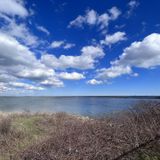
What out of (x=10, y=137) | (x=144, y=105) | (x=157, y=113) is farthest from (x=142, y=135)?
(x=10, y=137)

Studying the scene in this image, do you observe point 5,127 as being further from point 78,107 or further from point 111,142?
point 78,107

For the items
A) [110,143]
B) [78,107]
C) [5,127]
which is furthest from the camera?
[78,107]

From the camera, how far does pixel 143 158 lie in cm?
420

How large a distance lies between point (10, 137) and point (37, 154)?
4036 mm

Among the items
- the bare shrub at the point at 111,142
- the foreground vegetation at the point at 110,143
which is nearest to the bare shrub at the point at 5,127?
the foreground vegetation at the point at 110,143

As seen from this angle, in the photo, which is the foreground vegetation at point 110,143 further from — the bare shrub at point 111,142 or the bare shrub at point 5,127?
the bare shrub at point 5,127

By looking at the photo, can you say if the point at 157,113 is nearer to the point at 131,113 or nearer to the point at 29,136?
the point at 131,113

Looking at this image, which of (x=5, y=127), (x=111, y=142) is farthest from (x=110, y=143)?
(x=5, y=127)

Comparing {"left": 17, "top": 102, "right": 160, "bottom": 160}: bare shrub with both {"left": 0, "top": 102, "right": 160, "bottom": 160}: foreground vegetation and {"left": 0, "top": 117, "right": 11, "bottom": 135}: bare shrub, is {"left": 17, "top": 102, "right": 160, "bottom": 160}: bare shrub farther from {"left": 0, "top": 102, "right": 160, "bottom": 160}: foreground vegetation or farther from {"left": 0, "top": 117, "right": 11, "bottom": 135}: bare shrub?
{"left": 0, "top": 117, "right": 11, "bottom": 135}: bare shrub

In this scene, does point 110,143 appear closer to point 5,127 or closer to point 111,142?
point 111,142

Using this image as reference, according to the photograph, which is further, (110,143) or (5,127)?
(5,127)

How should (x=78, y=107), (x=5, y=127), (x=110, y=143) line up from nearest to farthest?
(x=110, y=143), (x=5, y=127), (x=78, y=107)

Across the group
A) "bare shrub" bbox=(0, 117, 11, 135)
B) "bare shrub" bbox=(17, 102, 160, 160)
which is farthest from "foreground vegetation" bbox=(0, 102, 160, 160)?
"bare shrub" bbox=(0, 117, 11, 135)

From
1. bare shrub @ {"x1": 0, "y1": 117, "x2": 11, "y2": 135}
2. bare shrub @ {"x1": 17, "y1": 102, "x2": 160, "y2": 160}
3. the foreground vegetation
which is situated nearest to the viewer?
the foreground vegetation
